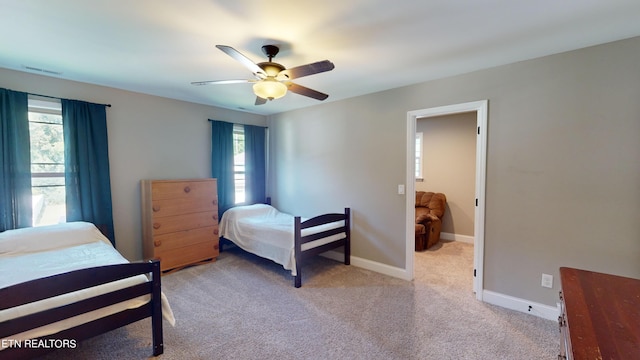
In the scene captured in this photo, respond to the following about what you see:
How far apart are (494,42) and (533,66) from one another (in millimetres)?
647

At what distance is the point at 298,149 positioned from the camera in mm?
4500

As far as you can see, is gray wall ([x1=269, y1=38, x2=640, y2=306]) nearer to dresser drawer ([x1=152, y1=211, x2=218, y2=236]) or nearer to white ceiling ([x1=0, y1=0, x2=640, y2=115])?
white ceiling ([x1=0, y1=0, x2=640, y2=115])

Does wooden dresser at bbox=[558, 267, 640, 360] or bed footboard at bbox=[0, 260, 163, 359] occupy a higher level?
wooden dresser at bbox=[558, 267, 640, 360]

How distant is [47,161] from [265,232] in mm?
2525

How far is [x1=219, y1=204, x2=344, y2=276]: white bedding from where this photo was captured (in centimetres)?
330

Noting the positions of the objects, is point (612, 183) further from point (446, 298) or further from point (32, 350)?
point (32, 350)

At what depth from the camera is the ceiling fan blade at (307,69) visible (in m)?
1.80

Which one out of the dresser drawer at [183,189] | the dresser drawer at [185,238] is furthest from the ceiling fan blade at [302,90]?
the dresser drawer at [185,238]

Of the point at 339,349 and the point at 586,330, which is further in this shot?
the point at 339,349

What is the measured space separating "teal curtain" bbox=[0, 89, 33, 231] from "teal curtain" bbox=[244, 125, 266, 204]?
259cm

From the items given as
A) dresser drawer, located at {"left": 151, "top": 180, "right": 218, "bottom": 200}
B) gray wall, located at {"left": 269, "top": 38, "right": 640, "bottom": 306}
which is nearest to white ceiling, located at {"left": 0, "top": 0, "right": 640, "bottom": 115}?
gray wall, located at {"left": 269, "top": 38, "right": 640, "bottom": 306}

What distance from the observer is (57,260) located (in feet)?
7.42

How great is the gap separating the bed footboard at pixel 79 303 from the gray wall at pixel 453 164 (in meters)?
4.73

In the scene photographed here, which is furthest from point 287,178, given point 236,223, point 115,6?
point 115,6
